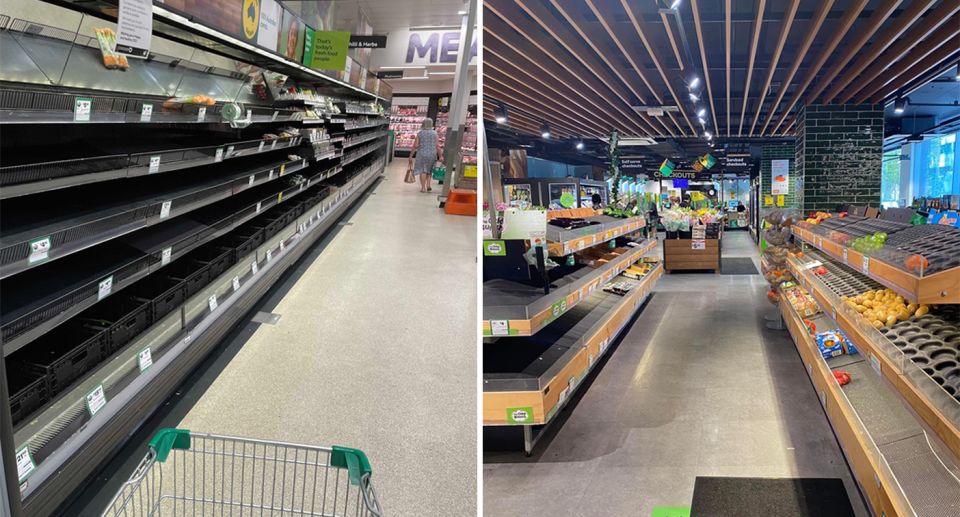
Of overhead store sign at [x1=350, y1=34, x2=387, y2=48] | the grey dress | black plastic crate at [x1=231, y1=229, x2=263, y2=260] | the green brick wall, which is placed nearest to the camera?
black plastic crate at [x1=231, y1=229, x2=263, y2=260]

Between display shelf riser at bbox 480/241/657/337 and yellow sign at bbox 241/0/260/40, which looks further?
yellow sign at bbox 241/0/260/40

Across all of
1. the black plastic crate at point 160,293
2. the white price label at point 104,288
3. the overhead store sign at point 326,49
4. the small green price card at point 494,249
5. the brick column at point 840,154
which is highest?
the overhead store sign at point 326,49

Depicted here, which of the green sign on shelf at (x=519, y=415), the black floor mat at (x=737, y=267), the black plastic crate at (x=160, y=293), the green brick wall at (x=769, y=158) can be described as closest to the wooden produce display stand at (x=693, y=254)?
the black floor mat at (x=737, y=267)

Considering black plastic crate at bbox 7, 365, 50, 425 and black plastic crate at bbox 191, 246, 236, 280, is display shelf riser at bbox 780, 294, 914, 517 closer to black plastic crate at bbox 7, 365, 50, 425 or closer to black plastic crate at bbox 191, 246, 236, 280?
black plastic crate at bbox 7, 365, 50, 425

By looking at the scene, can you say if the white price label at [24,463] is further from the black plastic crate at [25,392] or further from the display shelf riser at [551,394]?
the display shelf riser at [551,394]

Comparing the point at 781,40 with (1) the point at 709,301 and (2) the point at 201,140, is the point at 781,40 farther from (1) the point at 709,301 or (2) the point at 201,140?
(2) the point at 201,140

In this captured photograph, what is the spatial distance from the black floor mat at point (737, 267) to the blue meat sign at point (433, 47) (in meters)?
6.00

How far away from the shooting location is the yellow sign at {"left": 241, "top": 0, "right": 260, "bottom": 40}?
4.20m

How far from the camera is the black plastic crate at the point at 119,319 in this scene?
2.14m

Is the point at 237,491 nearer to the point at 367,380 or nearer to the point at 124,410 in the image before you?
the point at 124,410

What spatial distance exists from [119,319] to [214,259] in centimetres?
94

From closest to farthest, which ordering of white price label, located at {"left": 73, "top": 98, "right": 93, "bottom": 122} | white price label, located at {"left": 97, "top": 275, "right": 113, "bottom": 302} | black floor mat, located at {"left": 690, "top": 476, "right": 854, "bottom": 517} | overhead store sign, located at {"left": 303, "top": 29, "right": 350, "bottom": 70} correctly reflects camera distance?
white price label, located at {"left": 73, "top": 98, "right": 93, "bottom": 122}, white price label, located at {"left": 97, "top": 275, "right": 113, "bottom": 302}, black floor mat, located at {"left": 690, "top": 476, "right": 854, "bottom": 517}, overhead store sign, located at {"left": 303, "top": 29, "right": 350, "bottom": 70}

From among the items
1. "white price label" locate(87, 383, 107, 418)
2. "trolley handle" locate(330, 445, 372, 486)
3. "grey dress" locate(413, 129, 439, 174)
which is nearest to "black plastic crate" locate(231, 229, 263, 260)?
"white price label" locate(87, 383, 107, 418)

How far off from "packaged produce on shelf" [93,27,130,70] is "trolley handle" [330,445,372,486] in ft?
7.37
